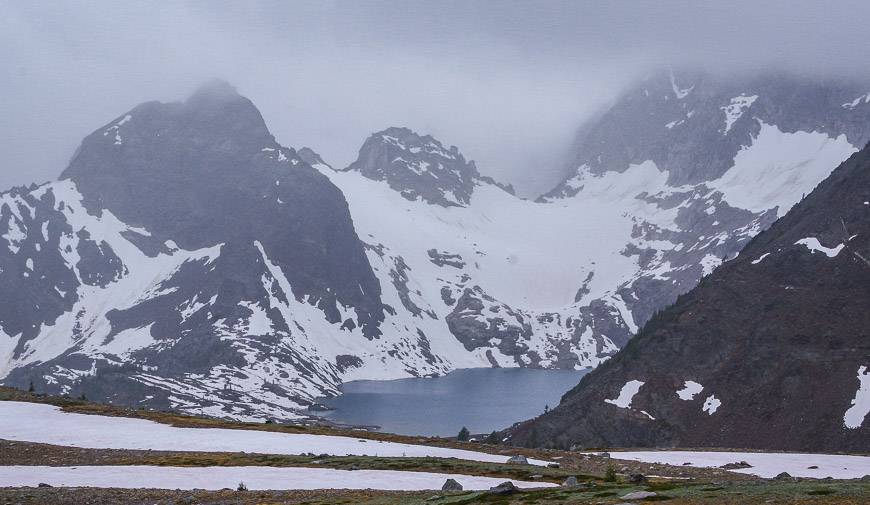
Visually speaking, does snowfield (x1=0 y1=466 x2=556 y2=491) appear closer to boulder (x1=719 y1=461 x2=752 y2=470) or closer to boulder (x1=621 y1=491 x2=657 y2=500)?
boulder (x1=621 y1=491 x2=657 y2=500)

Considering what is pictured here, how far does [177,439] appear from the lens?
63531mm

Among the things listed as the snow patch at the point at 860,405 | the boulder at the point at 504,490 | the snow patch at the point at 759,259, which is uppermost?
the snow patch at the point at 759,259

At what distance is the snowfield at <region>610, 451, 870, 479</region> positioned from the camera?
58.0 metres

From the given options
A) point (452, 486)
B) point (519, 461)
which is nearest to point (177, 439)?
point (519, 461)

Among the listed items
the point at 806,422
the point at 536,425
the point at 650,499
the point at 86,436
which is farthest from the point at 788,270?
the point at 650,499

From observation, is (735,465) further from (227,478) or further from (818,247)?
(818,247)

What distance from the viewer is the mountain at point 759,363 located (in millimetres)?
143500

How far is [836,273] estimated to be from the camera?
565 ft

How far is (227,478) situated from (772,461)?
41283 mm

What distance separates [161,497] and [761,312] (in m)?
159

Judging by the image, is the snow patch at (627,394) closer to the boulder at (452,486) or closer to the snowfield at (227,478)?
the snowfield at (227,478)

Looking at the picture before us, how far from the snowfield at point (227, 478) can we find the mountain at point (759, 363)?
105 meters

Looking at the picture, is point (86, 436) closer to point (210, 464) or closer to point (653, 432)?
point (210, 464)

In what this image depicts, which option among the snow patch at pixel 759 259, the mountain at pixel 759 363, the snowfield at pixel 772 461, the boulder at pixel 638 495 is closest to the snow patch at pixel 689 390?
the mountain at pixel 759 363
